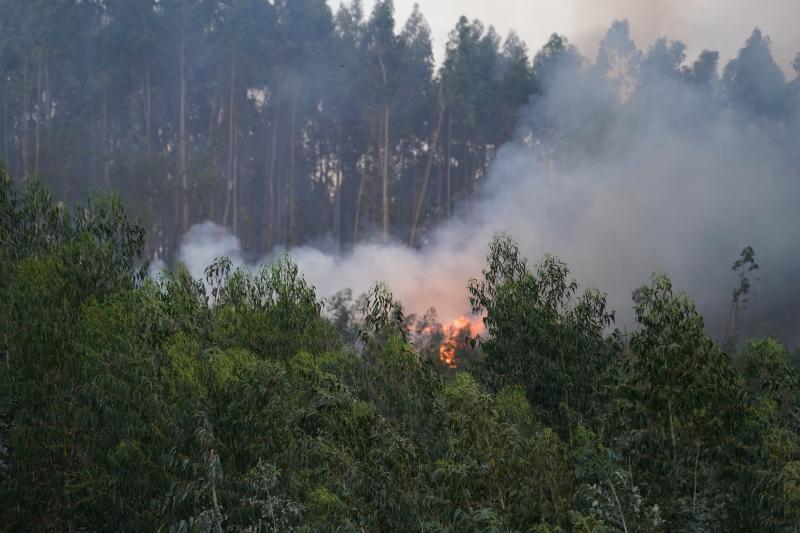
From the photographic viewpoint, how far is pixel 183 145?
65.8m

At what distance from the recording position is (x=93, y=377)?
16.5m

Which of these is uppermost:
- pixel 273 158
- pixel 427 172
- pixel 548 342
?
pixel 273 158

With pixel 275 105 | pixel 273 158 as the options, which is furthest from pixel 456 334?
pixel 275 105

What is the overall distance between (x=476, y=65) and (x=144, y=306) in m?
58.7

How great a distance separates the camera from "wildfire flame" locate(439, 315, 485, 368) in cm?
4019

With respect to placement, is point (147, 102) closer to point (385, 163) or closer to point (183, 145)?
point (183, 145)

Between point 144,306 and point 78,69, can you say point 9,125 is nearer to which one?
point 78,69

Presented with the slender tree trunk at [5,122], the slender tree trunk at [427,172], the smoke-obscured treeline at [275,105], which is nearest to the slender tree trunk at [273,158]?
the smoke-obscured treeline at [275,105]

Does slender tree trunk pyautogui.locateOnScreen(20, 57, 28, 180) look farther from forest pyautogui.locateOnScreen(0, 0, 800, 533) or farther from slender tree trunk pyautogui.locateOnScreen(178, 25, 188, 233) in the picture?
slender tree trunk pyautogui.locateOnScreen(178, 25, 188, 233)

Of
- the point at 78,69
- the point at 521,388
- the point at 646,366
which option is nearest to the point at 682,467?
the point at 646,366

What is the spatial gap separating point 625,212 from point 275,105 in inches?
1035

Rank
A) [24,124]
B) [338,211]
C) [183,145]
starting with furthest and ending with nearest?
[338,211] < [183,145] < [24,124]

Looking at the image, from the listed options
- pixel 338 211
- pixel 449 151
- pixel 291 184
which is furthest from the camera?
pixel 338 211

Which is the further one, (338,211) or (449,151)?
(338,211)
